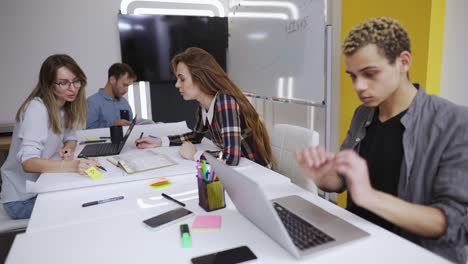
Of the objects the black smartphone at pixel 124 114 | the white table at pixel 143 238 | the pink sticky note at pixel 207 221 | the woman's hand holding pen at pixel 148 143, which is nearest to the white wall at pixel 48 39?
the black smartphone at pixel 124 114

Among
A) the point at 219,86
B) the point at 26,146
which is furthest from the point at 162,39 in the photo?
the point at 26,146

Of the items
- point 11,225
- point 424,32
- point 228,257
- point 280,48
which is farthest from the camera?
point 280,48

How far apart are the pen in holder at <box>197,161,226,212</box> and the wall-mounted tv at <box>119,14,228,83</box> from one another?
121 inches

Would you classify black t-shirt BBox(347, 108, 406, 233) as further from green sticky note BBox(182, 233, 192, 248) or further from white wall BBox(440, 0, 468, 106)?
white wall BBox(440, 0, 468, 106)

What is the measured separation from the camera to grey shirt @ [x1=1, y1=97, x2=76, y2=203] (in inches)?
65.6

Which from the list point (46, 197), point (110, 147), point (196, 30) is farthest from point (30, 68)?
point (46, 197)

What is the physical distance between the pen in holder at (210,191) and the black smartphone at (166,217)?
0.22ft

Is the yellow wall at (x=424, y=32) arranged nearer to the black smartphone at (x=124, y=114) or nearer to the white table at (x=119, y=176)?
the white table at (x=119, y=176)

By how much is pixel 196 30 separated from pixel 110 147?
8.08ft

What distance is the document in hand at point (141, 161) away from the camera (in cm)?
161

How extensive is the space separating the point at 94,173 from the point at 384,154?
1139 mm

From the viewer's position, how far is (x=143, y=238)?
1.00m

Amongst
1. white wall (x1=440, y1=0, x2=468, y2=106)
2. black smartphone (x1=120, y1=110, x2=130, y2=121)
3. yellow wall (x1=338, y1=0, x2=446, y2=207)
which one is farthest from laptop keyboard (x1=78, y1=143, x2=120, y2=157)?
white wall (x1=440, y1=0, x2=468, y2=106)

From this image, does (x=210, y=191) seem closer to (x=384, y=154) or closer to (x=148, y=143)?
(x=384, y=154)
